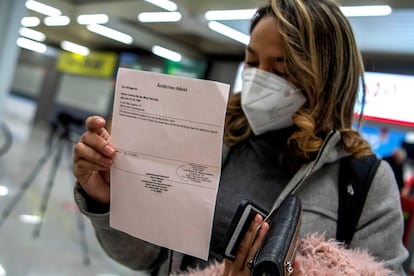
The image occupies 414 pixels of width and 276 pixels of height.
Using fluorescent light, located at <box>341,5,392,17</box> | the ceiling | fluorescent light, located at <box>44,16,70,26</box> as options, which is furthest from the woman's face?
fluorescent light, located at <box>44,16,70,26</box>

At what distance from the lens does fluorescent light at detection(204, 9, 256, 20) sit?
19.0 feet

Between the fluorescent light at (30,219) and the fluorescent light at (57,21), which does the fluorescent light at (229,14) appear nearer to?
the fluorescent light at (30,219)

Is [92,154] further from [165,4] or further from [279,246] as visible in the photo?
[165,4]

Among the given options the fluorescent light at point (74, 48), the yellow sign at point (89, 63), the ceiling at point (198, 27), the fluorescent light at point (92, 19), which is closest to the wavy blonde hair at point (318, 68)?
the ceiling at point (198, 27)

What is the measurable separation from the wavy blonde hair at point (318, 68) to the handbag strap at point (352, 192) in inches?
2.1

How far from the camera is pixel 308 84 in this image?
973 mm

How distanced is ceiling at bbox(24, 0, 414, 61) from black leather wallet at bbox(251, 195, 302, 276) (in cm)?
339

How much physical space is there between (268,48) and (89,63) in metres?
14.8

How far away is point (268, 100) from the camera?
1008 millimetres

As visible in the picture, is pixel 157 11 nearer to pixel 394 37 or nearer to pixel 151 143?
pixel 394 37

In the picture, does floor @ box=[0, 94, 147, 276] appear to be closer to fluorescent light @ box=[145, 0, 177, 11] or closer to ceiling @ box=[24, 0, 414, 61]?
ceiling @ box=[24, 0, 414, 61]

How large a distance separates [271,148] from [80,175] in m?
0.51

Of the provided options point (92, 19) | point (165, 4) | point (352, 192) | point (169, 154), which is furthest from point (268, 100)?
point (92, 19)

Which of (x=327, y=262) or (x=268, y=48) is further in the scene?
(x=268, y=48)
